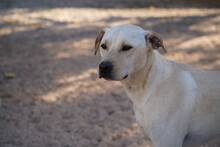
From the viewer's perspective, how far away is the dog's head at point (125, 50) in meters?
3.35

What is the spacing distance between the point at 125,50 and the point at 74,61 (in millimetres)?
3739

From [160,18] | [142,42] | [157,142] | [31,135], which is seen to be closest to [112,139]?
[31,135]

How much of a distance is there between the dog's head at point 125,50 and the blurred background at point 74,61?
1.44m

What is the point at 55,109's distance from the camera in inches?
213

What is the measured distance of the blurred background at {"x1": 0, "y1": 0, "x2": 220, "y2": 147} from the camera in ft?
15.9

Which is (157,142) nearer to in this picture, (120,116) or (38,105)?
(120,116)

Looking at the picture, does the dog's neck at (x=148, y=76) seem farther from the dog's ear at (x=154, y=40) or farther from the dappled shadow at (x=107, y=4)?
the dappled shadow at (x=107, y=4)

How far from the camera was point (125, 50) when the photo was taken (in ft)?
11.1

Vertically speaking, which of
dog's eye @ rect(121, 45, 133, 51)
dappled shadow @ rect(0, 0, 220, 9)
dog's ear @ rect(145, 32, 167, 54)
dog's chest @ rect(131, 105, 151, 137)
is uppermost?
dog's ear @ rect(145, 32, 167, 54)

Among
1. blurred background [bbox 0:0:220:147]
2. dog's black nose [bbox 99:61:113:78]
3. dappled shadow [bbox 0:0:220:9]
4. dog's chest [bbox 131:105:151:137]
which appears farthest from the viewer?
dappled shadow [bbox 0:0:220:9]

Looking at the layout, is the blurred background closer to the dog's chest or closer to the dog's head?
the dog's chest

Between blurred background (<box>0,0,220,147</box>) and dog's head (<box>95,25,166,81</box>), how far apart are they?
1435 millimetres

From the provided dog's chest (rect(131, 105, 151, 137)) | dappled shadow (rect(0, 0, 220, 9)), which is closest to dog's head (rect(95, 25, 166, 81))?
dog's chest (rect(131, 105, 151, 137))

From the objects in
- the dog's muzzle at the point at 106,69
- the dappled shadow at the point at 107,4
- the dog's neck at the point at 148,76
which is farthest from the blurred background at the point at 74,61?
the dog's muzzle at the point at 106,69
